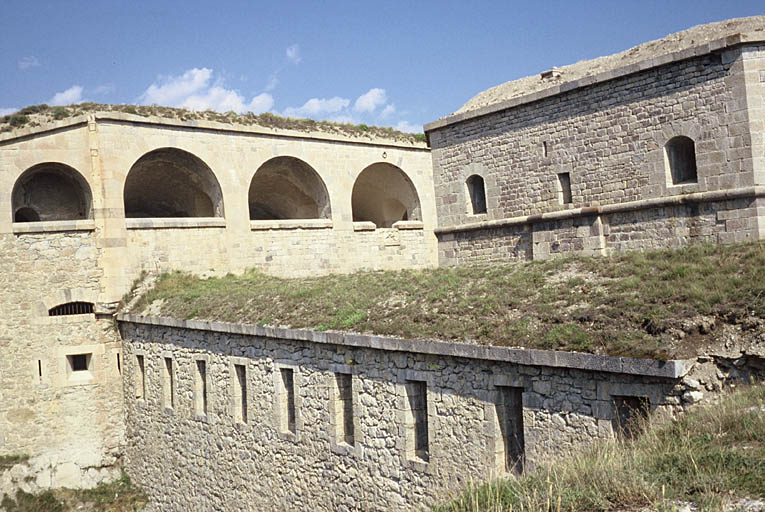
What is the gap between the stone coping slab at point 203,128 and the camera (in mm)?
17734

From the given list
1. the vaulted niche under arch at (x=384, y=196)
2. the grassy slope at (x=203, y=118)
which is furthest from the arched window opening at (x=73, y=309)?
the vaulted niche under arch at (x=384, y=196)

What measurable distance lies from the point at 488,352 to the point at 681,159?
900 centimetres

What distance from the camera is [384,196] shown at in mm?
26297

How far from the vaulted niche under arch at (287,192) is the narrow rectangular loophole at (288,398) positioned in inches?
396

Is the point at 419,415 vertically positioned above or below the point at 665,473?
below

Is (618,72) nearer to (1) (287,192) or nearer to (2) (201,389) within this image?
(2) (201,389)

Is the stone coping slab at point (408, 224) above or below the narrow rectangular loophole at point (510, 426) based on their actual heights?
above

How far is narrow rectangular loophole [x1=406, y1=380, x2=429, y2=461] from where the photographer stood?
10180 millimetres

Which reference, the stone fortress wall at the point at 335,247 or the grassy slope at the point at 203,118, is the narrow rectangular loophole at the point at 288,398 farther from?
the grassy slope at the point at 203,118

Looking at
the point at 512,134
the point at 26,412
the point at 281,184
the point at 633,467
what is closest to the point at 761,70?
the point at 512,134

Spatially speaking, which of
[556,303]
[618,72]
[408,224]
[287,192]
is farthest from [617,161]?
[287,192]

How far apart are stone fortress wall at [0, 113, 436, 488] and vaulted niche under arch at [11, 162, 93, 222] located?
0.12ft

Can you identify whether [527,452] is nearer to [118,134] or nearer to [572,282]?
[572,282]

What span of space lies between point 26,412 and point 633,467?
15.5 meters
